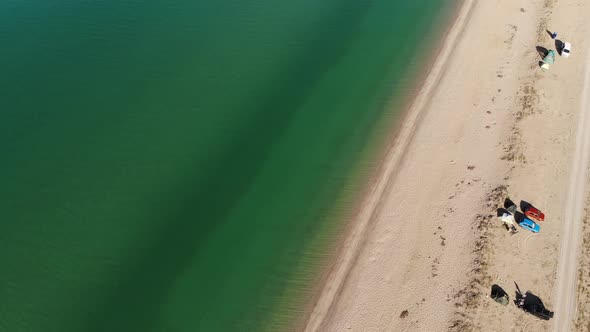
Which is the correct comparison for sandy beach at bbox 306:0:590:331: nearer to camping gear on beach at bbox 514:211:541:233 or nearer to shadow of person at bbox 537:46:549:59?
shadow of person at bbox 537:46:549:59

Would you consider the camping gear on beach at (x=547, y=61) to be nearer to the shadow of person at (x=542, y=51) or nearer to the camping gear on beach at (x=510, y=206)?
the shadow of person at (x=542, y=51)

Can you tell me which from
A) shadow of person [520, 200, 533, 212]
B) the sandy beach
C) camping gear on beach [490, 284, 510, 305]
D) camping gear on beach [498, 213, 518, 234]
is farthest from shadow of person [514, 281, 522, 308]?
shadow of person [520, 200, 533, 212]

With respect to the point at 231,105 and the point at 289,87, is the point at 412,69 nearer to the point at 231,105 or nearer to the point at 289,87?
the point at 289,87

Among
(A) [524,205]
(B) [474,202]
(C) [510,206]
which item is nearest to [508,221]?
(C) [510,206]

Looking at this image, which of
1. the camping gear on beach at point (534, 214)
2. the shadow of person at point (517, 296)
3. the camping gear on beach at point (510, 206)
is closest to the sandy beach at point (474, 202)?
the shadow of person at point (517, 296)

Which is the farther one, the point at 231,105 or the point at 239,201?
the point at 231,105

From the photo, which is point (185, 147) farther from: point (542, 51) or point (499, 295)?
point (542, 51)

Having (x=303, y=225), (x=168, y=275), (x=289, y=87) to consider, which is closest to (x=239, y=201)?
(x=303, y=225)
